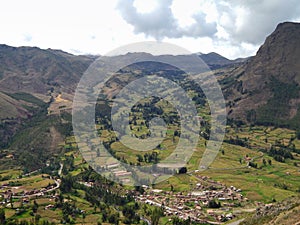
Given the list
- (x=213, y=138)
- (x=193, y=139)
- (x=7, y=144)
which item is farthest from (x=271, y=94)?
(x=7, y=144)

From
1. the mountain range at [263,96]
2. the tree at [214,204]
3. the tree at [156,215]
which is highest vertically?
the mountain range at [263,96]

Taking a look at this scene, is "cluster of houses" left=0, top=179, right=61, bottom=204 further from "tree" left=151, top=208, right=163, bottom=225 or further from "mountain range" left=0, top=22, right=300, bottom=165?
"mountain range" left=0, top=22, right=300, bottom=165

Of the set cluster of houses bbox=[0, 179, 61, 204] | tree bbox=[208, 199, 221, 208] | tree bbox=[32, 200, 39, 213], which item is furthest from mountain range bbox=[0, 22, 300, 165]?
tree bbox=[208, 199, 221, 208]

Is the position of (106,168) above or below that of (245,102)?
below

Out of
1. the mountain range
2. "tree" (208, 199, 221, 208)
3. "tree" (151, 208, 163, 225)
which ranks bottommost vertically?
"tree" (151, 208, 163, 225)

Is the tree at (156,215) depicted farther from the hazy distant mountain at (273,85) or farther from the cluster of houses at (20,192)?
the hazy distant mountain at (273,85)

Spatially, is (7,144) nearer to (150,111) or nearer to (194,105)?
(150,111)

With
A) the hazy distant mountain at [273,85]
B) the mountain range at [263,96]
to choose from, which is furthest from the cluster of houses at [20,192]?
the hazy distant mountain at [273,85]

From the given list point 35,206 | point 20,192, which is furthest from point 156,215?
point 20,192
